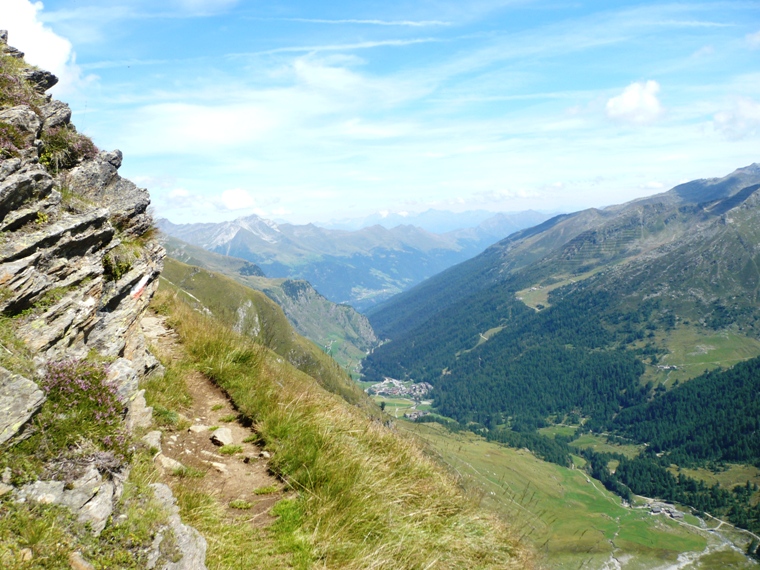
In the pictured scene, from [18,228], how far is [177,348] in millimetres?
5595

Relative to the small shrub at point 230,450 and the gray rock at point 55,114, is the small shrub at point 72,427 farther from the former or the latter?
the gray rock at point 55,114

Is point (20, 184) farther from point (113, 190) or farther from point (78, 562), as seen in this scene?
point (78, 562)

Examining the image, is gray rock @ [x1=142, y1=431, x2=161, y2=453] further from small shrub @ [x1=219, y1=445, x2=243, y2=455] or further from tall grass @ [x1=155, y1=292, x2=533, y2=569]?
tall grass @ [x1=155, y1=292, x2=533, y2=569]

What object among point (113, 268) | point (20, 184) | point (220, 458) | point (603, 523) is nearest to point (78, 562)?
point (220, 458)

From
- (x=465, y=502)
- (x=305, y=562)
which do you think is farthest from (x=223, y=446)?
(x=465, y=502)

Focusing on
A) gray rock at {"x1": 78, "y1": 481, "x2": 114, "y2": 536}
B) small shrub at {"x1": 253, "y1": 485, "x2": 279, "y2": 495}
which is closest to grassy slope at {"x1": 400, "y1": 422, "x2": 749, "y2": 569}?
small shrub at {"x1": 253, "y1": 485, "x2": 279, "y2": 495}

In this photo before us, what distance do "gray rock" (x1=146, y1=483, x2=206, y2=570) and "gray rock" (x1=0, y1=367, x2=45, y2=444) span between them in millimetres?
1847

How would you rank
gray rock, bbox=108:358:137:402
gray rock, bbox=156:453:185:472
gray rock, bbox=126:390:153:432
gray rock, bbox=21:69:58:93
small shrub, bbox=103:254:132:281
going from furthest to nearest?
gray rock, bbox=21:69:58:93, small shrub, bbox=103:254:132:281, gray rock, bbox=126:390:153:432, gray rock, bbox=156:453:185:472, gray rock, bbox=108:358:137:402

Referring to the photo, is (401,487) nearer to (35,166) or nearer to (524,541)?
(524,541)

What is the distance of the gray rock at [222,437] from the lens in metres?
8.84

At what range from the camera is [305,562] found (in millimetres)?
5840

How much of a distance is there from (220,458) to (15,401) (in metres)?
3.88

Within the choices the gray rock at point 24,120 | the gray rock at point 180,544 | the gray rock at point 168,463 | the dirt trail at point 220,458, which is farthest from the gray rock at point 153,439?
the gray rock at point 24,120

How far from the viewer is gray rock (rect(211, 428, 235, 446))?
884cm
